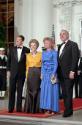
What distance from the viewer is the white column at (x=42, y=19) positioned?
19391 mm

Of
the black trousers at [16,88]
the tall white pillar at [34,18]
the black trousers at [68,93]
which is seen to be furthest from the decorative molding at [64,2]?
the black trousers at [68,93]

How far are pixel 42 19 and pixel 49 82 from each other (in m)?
7.24

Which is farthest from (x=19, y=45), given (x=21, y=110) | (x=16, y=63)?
(x=21, y=110)

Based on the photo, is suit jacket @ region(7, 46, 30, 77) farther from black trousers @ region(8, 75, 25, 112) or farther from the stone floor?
the stone floor

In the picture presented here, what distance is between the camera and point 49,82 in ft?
41.1

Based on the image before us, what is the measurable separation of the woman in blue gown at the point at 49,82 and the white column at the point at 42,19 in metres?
6.78

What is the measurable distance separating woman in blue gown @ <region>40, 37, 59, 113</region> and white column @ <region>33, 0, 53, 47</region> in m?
6.78

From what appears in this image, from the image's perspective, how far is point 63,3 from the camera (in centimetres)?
1956

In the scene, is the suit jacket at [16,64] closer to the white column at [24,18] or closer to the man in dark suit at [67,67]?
the man in dark suit at [67,67]

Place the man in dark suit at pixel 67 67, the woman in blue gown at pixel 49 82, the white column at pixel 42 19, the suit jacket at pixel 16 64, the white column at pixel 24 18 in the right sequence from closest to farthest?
the man in dark suit at pixel 67 67 < the woman in blue gown at pixel 49 82 < the suit jacket at pixel 16 64 < the white column at pixel 42 19 < the white column at pixel 24 18

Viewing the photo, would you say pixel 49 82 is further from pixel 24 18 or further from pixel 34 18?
pixel 24 18

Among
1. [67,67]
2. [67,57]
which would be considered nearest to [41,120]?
[67,67]

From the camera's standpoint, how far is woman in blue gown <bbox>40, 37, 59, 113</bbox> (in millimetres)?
12492

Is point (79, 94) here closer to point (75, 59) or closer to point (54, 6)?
point (54, 6)
